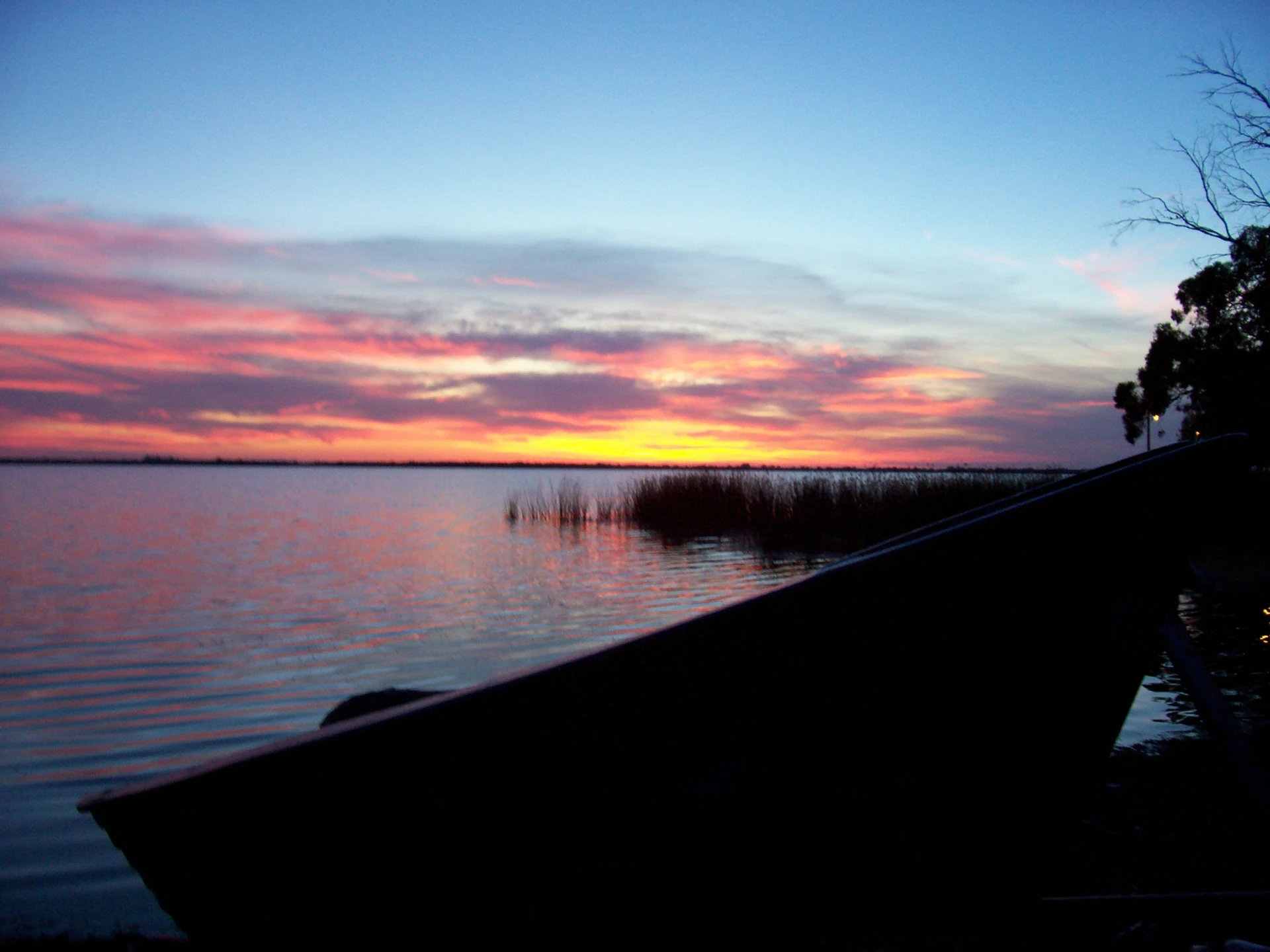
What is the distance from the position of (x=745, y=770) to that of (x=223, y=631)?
927cm

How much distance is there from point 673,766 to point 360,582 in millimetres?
12506

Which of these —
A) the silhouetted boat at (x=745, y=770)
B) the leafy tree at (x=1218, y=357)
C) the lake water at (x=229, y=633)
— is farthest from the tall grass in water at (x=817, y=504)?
the silhouetted boat at (x=745, y=770)

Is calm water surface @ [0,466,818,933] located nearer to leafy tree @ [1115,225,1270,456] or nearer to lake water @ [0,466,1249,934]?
lake water @ [0,466,1249,934]

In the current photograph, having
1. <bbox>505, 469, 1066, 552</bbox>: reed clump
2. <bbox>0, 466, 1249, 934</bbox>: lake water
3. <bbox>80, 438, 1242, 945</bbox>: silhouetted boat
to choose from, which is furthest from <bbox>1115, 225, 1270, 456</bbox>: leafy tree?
→ <bbox>80, 438, 1242, 945</bbox>: silhouetted boat

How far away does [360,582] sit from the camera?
12688 mm

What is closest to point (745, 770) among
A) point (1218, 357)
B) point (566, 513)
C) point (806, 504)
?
point (806, 504)

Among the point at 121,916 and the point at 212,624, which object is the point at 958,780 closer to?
the point at 121,916

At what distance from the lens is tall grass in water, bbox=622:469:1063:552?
19.3 meters

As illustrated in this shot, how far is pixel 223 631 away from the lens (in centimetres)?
891

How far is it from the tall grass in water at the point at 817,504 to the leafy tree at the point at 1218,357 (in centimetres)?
783

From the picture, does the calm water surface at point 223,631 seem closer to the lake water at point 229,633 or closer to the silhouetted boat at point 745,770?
the lake water at point 229,633

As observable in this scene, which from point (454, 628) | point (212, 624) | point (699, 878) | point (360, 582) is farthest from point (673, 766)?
point (360, 582)

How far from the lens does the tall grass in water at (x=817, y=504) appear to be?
19266 mm

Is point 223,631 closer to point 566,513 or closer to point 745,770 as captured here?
point 745,770
